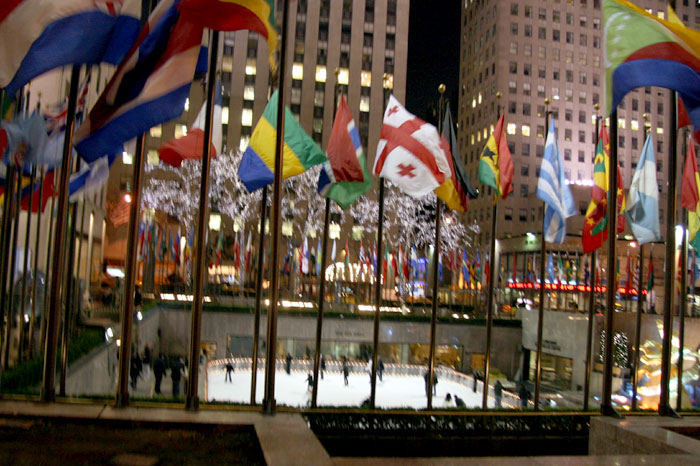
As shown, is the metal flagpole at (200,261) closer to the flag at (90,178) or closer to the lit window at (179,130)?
the flag at (90,178)

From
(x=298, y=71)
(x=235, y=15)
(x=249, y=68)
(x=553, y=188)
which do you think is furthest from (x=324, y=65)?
(x=235, y=15)

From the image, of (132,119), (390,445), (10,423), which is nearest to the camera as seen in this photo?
(10,423)

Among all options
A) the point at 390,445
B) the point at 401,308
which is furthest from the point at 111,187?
the point at 390,445

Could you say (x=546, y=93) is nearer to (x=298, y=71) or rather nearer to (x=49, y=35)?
(x=298, y=71)

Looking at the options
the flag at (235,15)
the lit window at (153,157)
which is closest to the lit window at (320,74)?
the lit window at (153,157)

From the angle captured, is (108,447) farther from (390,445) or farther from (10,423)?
(390,445)

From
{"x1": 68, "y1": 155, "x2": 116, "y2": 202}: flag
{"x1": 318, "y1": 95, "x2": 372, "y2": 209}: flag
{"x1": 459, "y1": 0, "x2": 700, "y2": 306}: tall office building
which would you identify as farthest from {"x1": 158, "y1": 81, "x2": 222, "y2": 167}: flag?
{"x1": 459, "y1": 0, "x2": 700, "y2": 306}: tall office building

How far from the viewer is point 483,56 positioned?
10100 cm

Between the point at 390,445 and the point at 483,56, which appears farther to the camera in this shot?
the point at 483,56

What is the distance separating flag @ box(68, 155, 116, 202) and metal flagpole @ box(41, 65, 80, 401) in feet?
7.70

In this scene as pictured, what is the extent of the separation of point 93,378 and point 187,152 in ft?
30.7

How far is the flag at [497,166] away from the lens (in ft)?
51.4

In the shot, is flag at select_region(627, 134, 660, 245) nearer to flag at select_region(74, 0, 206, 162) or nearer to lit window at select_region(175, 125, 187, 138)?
flag at select_region(74, 0, 206, 162)

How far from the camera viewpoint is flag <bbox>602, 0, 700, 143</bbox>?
9.95m
